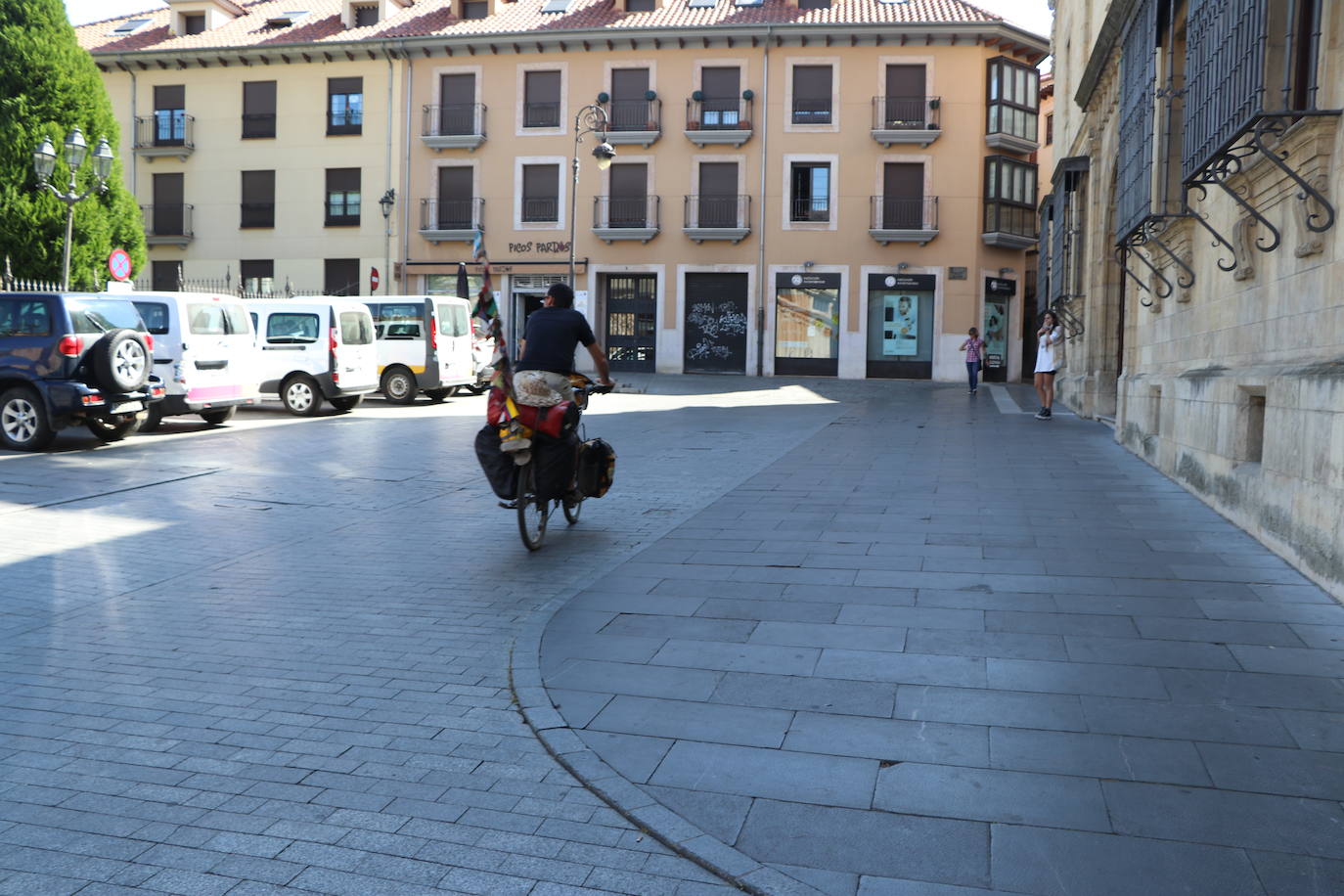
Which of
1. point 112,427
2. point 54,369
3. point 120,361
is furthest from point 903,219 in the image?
point 54,369

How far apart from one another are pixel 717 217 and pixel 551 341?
30.4 m

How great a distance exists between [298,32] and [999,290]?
25293mm

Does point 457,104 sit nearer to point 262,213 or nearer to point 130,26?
point 262,213

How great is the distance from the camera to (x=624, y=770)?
151 inches

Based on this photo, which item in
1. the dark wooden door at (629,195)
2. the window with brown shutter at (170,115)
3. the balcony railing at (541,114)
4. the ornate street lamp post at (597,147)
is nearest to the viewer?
the ornate street lamp post at (597,147)

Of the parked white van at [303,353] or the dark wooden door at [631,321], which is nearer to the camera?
the parked white van at [303,353]

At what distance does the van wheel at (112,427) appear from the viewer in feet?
46.0

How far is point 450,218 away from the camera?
1539 inches

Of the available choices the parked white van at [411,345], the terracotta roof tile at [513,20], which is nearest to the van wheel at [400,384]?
the parked white van at [411,345]

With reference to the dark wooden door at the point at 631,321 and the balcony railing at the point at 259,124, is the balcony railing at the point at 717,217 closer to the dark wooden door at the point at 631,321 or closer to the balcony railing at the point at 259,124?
the dark wooden door at the point at 631,321

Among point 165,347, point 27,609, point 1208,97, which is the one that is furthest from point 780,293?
point 27,609

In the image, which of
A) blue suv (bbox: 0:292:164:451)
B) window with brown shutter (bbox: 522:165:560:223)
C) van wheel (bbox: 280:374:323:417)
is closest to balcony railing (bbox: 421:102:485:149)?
window with brown shutter (bbox: 522:165:560:223)

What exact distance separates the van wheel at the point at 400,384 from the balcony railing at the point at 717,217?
55.0 feet

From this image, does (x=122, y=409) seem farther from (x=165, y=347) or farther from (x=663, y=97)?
(x=663, y=97)
